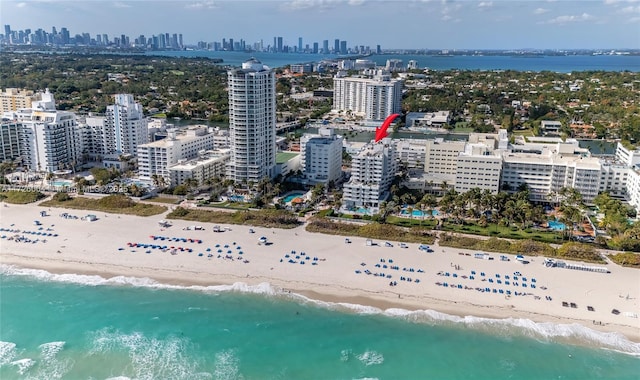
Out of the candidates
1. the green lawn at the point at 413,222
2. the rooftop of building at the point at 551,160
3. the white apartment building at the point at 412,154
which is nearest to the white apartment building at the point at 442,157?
the white apartment building at the point at 412,154

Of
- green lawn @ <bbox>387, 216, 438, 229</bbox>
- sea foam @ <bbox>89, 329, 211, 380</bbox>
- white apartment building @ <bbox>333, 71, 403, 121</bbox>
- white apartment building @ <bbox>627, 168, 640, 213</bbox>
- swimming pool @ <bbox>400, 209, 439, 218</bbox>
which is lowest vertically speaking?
sea foam @ <bbox>89, 329, 211, 380</bbox>

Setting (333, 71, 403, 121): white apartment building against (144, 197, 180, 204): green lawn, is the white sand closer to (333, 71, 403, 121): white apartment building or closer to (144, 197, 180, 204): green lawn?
(144, 197, 180, 204): green lawn

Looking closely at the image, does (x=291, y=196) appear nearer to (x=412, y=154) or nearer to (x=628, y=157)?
(x=412, y=154)

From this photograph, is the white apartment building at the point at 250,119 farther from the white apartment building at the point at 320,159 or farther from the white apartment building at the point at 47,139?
the white apartment building at the point at 47,139

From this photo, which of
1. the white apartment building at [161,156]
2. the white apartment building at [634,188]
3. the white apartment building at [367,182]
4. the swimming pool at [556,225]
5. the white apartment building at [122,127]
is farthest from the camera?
the white apartment building at [122,127]

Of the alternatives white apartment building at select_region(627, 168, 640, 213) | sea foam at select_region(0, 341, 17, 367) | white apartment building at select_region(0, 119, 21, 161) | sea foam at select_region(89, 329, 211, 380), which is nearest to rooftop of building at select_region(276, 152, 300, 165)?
white apartment building at select_region(0, 119, 21, 161)

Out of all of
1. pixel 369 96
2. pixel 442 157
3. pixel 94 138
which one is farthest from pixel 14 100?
pixel 442 157

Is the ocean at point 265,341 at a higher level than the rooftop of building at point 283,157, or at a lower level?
lower
